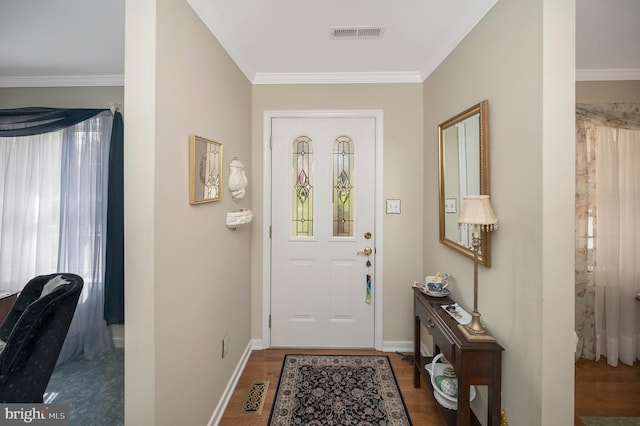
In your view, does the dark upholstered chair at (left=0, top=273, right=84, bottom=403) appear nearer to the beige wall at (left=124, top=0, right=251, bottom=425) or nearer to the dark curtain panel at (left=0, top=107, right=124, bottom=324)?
the beige wall at (left=124, top=0, right=251, bottom=425)

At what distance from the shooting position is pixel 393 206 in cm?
267

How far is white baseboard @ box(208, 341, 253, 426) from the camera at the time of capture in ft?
5.94

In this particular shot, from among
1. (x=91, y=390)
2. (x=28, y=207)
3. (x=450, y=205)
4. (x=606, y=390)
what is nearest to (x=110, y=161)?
(x=28, y=207)

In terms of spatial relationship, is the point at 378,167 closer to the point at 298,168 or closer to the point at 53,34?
the point at 298,168

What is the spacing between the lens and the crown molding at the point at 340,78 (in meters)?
2.60

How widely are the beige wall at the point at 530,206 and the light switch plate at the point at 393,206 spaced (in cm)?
110

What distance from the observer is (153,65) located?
119cm

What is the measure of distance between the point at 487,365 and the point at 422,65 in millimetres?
2322

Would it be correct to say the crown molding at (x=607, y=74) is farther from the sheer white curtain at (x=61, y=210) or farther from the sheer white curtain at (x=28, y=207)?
the sheer white curtain at (x=28, y=207)

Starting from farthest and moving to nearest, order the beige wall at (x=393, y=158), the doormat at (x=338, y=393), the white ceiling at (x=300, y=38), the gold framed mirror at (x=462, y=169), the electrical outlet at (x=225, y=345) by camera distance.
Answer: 1. the beige wall at (x=393, y=158)
2. the electrical outlet at (x=225, y=345)
3. the doormat at (x=338, y=393)
4. the white ceiling at (x=300, y=38)
5. the gold framed mirror at (x=462, y=169)

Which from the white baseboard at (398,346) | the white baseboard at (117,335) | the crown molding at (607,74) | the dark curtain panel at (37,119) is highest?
the crown molding at (607,74)

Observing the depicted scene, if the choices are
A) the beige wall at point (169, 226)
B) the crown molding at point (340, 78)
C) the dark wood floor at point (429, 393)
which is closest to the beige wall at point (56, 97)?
the crown molding at point (340, 78)
